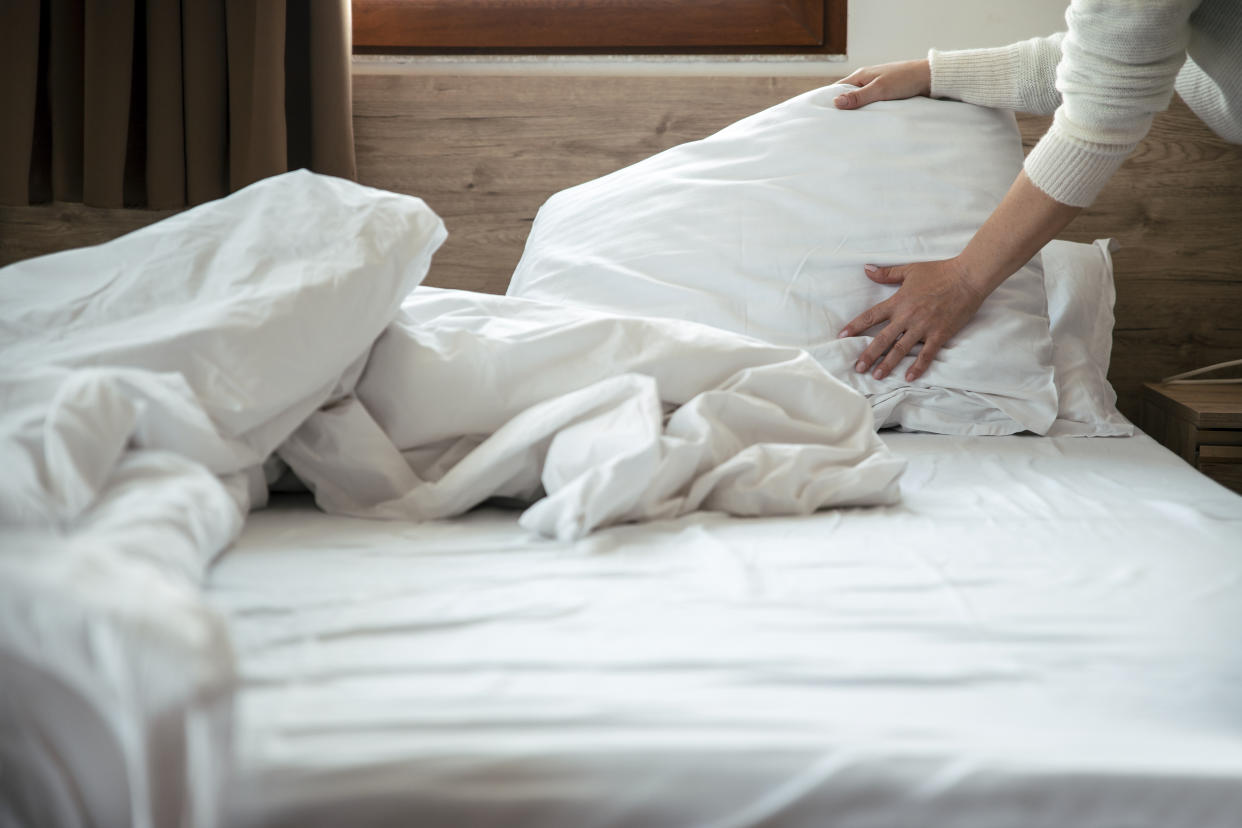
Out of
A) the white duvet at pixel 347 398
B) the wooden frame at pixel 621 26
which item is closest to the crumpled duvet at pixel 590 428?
the white duvet at pixel 347 398

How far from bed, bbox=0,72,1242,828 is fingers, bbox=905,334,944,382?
532mm

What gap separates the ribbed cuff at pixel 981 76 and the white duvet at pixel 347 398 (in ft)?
2.37

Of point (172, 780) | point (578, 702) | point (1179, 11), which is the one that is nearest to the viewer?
point (172, 780)

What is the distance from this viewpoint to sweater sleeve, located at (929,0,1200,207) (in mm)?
1092

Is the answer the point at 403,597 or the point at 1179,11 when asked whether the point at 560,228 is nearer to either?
the point at 1179,11

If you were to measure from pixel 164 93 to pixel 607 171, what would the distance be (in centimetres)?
81

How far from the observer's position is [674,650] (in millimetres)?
567

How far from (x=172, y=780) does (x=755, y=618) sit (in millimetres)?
343

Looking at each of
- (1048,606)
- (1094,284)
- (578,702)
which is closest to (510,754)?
(578,702)

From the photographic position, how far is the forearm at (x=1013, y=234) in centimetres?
124

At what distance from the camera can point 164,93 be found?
182 cm

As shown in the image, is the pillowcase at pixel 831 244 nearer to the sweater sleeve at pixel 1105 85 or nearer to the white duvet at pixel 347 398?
the sweater sleeve at pixel 1105 85

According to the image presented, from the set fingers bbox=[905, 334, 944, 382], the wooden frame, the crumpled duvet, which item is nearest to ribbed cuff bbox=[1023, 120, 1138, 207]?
fingers bbox=[905, 334, 944, 382]

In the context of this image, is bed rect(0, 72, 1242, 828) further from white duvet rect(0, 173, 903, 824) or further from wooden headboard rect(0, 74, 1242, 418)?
wooden headboard rect(0, 74, 1242, 418)
